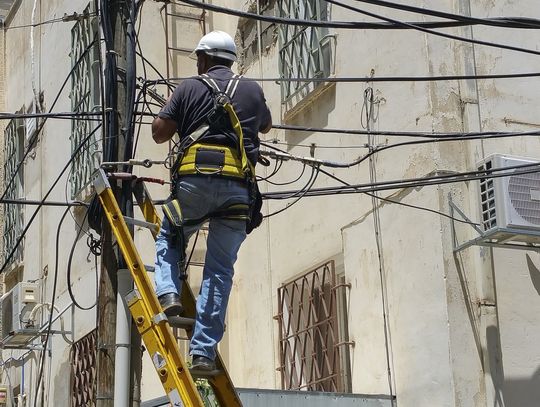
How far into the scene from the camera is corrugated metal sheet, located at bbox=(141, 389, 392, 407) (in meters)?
9.97

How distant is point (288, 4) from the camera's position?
13.0 meters

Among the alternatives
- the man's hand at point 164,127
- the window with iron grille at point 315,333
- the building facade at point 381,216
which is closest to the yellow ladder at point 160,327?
the man's hand at point 164,127

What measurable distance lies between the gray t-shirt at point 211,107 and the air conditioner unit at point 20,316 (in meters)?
9.65

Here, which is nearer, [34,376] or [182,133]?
[182,133]

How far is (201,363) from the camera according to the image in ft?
22.0

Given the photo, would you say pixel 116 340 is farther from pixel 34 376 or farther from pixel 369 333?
pixel 34 376

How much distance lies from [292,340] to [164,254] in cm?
544

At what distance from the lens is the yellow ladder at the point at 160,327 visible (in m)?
6.56

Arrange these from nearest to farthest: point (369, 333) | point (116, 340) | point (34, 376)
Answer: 1. point (116, 340)
2. point (369, 333)
3. point (34, 376)

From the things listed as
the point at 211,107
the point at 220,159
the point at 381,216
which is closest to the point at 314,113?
the point at 381,216

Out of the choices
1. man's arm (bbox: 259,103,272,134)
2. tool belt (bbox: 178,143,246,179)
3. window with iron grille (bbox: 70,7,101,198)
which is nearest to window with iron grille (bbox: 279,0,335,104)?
window with iron grille (bbox: 70,7,101,198)

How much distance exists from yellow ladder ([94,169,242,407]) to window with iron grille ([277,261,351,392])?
13.9 feet

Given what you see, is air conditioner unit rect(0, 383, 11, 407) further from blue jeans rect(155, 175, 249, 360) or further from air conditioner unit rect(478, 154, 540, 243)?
blue jeans rect(155, 175, 249, 360)

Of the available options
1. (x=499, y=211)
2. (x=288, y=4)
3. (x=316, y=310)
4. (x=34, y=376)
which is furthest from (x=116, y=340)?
(x=34, y=376)
